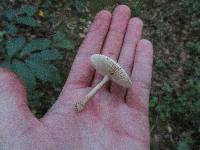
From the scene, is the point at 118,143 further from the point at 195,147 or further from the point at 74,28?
the point at 74,28

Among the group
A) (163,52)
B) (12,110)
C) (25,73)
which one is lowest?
(163,52)

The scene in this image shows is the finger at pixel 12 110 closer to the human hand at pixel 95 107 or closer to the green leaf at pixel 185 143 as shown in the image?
the human hand at pixel 95 107

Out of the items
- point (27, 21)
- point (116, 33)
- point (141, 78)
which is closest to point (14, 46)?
point (27, 21)

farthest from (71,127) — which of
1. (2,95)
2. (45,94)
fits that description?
(45,94)

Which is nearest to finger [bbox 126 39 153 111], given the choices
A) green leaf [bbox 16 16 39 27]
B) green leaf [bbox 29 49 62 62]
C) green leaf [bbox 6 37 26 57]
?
green leaf [bbox 29 49 62 62]

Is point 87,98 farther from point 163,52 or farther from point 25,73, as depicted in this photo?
point 163,52

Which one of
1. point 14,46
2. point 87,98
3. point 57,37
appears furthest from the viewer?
point 57,37
